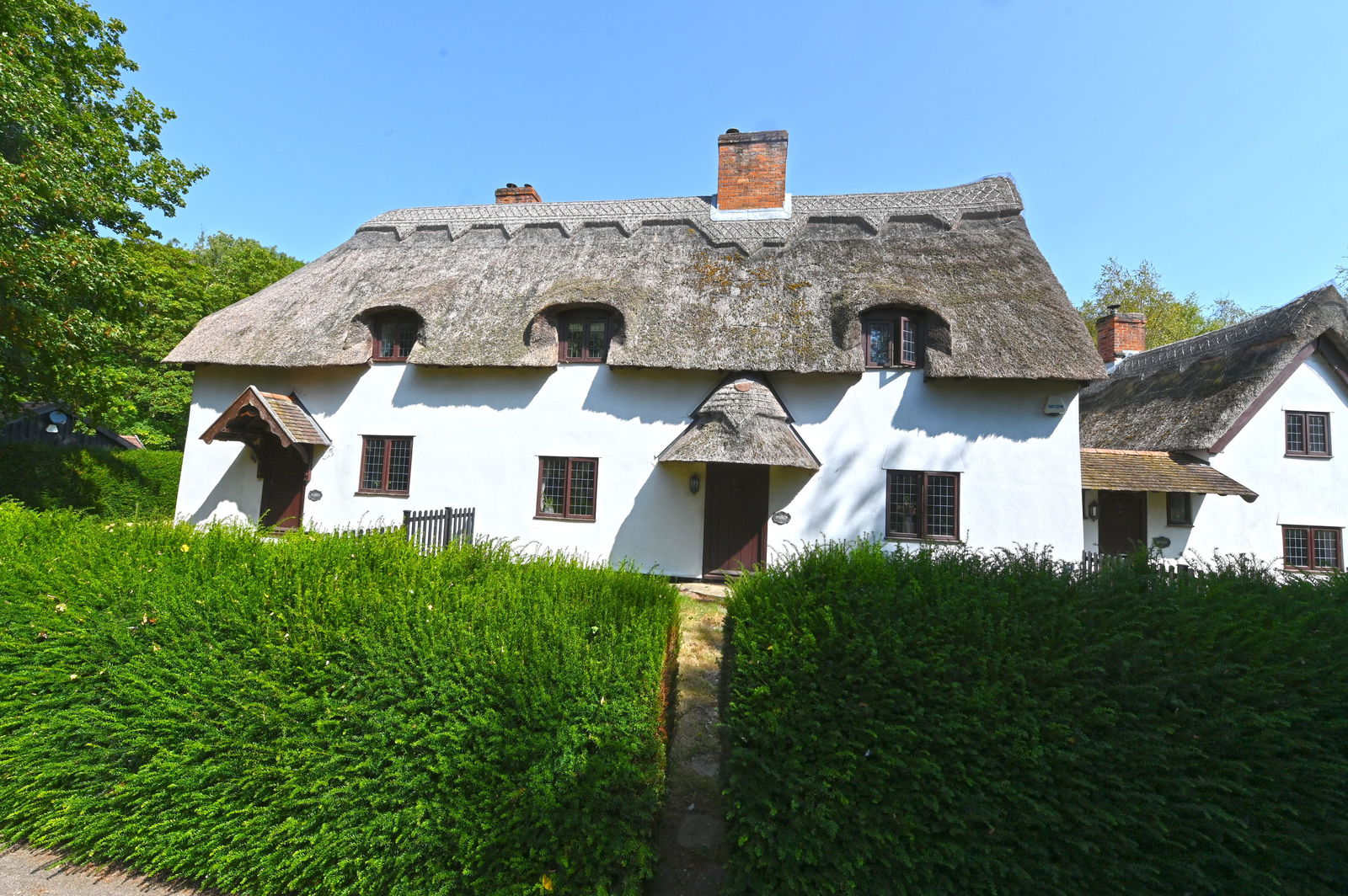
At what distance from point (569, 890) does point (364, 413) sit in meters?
11.8

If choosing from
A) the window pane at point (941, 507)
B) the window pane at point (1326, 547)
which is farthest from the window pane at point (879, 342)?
the window pane at point (1326, 547)

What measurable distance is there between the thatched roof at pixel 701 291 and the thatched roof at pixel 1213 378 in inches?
236

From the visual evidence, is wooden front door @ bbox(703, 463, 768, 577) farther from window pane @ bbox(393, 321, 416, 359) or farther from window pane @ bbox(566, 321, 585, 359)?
window pane @ bbox(393, 321, 416, 359)

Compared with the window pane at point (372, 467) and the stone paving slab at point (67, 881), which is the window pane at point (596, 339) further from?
the stone paving slab at point (67, 881)

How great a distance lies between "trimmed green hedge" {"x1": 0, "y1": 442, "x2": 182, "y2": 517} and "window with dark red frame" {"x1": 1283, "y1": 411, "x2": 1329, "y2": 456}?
26.8m

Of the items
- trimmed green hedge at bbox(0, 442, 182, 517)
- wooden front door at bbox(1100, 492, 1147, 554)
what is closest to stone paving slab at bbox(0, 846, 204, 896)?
trimmed green hedge at bbox(0, 442, 182, 517)

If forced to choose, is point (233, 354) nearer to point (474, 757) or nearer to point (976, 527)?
point (474, 757)

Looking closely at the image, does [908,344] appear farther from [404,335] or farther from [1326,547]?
[1326,547]

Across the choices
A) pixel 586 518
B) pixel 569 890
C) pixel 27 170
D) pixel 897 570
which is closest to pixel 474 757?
pixel 569 890

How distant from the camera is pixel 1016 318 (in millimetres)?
10883

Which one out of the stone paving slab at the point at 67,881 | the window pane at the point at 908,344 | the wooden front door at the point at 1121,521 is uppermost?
the window pane at the point at 908,344

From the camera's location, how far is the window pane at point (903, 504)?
11.0 meters

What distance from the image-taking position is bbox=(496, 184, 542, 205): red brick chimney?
689 inches

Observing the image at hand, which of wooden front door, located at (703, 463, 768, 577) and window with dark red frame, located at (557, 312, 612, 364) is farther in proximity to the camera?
window with dark red frame, located at (557, 312, 612, 364)
